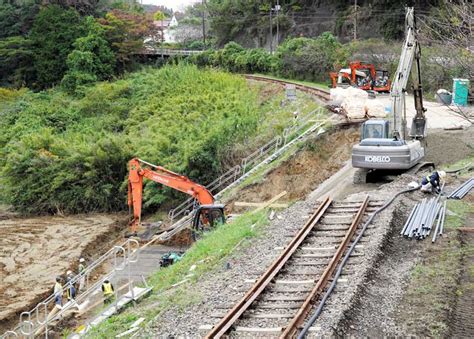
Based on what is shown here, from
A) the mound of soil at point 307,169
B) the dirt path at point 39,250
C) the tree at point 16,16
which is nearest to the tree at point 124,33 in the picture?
the tree at point 16,16

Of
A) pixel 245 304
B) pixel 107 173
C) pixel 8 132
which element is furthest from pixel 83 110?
pixel 245 304

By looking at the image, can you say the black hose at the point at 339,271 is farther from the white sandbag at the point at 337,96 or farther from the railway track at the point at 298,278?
the white sandbag at the point at 337,96

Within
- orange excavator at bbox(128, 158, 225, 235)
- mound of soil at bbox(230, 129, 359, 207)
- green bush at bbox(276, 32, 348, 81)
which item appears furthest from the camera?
green bush at bbox(276, 32, 348, 81)

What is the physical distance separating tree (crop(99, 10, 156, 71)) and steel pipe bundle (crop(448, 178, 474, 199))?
58.8m

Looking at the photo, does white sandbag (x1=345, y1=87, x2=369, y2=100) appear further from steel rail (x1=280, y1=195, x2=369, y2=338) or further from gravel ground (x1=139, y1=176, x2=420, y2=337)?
steel rail (x1=280, y1=195, x2=369, y2=338)

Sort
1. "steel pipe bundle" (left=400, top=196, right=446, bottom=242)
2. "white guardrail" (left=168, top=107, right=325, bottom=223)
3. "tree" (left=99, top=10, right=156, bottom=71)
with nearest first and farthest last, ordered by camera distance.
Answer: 1. "steel pipe bundle" (left=400, top=196, right=446, bottom=242)
2. "white guardrail" (left=168, top=107, right=325, bottom=223)
3. "tree" (left=99, top=10, right=156, bottom=71)

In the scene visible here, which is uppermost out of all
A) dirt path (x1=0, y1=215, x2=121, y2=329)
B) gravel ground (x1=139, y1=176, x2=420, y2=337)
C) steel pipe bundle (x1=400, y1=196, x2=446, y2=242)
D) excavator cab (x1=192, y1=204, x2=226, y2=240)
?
steel pipe bundle (x1=400, y1=196, x2=446, y2=242)

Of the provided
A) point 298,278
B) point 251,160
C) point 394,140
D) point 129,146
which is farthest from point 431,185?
point 129,146

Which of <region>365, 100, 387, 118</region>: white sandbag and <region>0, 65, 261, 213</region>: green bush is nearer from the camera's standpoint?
<region>365, 100, 387, 118</region>: white sandbag

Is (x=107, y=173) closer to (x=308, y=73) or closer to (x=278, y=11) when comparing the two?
(x=308, y=73)

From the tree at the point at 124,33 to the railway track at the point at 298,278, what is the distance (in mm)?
60104

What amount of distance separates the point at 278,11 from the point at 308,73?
74.6 feet

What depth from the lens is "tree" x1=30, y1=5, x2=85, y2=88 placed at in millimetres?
73188

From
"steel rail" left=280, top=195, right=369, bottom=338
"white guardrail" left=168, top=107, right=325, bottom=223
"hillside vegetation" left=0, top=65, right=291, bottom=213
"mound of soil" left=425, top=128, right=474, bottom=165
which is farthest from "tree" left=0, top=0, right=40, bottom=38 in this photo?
"steel rail" left=280, top=195, right=369, bottom=338
